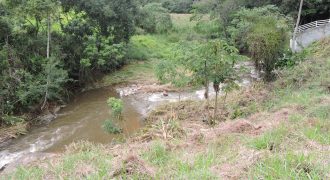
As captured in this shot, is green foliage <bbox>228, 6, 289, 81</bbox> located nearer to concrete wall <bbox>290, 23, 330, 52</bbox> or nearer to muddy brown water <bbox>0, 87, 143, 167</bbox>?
concrete wall <bbox>290, 23, 330, 52</bbox>

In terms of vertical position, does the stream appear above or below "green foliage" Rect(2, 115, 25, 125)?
below

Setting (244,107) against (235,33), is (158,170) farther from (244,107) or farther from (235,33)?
(235,33)

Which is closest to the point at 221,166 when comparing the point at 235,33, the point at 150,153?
the point at 150,153

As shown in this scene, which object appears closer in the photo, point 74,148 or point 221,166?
point 221,166

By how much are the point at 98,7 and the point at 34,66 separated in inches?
213

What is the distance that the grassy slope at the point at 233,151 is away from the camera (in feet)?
17.2

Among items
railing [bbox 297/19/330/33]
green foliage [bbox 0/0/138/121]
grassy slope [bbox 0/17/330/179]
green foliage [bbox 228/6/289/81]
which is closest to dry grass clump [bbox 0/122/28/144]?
green foliage [bbox 0/0/138/121]

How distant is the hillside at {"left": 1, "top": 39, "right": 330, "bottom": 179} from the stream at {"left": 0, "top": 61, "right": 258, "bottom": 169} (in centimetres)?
210

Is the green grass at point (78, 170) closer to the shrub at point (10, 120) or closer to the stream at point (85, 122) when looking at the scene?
the stream at point (85, 122)

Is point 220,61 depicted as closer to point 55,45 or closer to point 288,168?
point 288,168

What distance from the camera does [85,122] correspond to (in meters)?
15.8

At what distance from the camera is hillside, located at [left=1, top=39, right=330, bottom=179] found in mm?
5254

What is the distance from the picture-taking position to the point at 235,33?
803 inches

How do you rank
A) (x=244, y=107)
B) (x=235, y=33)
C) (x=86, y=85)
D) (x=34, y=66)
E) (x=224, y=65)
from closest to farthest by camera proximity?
(x=224, y=65)
(x=244, y=107)
(x=34, y=66)
(x=235, y=33)
(x=86, y=85)
